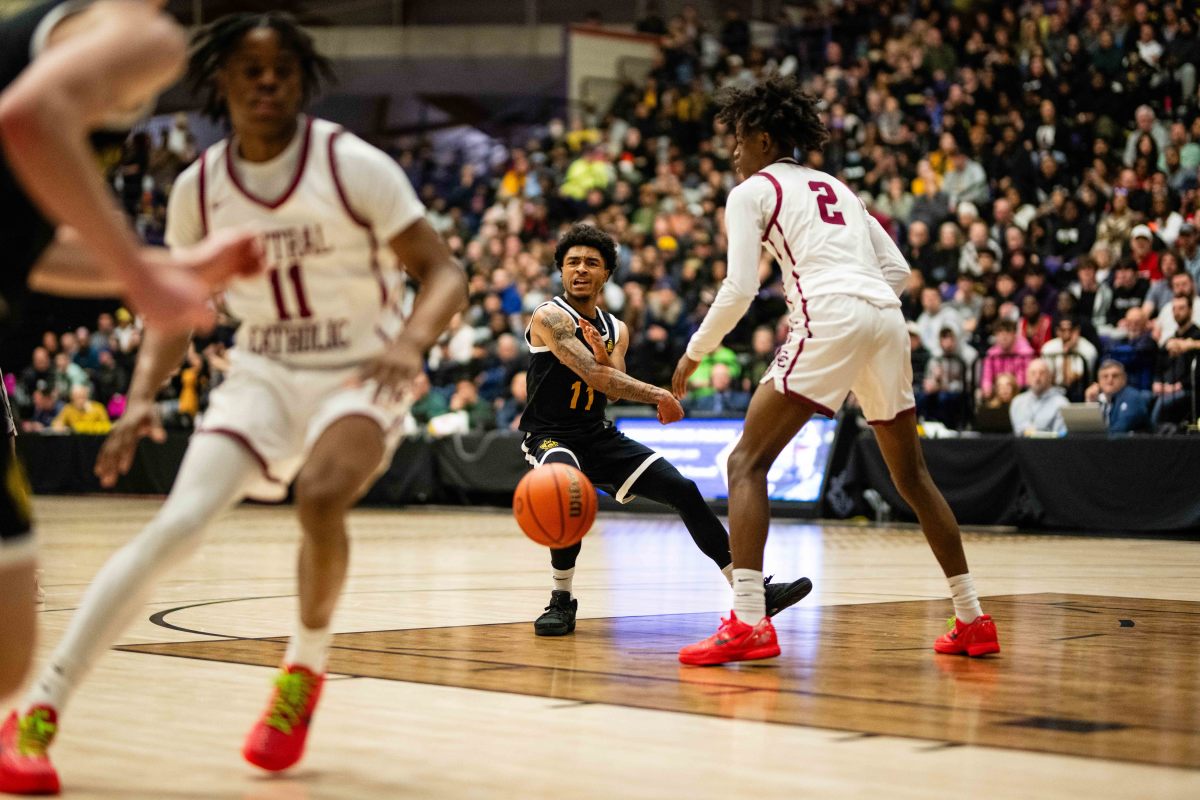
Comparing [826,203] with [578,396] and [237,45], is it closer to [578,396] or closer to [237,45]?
[578,396]

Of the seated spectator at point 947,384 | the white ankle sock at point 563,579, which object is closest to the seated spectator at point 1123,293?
the seated spectator at point 947,384

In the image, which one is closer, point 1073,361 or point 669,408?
point 669,408

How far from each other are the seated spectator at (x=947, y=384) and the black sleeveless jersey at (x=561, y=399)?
8.65m

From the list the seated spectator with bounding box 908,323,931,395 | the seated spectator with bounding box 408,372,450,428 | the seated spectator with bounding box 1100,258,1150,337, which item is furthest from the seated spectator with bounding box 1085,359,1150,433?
the seated spectator with bounding box 408,372,450,428

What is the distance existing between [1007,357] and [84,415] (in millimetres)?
13552

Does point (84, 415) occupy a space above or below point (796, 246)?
below

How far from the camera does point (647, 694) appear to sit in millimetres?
5406

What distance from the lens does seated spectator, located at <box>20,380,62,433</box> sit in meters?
23.4

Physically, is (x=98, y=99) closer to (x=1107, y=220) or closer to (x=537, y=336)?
(x=537, y=336)

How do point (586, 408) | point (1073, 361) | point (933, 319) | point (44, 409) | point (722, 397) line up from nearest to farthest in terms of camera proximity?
1. point (586, 408)
2. point (1073, 361)
3. point (933, 319)
4. point (722, 397)
5. point (44, 409)

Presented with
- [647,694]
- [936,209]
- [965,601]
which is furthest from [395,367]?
[936,209]

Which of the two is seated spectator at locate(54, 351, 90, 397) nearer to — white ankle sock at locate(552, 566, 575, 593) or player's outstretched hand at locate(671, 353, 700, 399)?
white ankle sock at locate(552, 566, 575, 593)

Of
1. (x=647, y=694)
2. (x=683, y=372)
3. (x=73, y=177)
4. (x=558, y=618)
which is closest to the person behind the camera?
(x=73, y=177)

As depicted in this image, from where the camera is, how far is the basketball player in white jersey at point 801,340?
6.18 meters
